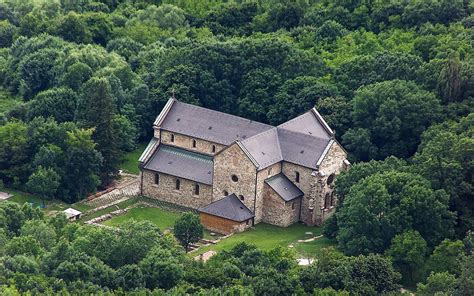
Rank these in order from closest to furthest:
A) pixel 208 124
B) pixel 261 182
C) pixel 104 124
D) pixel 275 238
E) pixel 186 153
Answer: pixel 275 238, pixel 261 182, pixel 208 124, pixel 186 153, pixel 104 124

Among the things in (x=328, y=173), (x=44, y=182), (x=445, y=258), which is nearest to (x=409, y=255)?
(x=445, y=258)

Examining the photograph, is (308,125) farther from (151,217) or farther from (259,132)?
(151,217)

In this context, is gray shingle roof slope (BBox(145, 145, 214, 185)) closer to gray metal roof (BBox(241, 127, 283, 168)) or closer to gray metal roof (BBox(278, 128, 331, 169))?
gray metal roof (BBox(241, 127, 283, 168))

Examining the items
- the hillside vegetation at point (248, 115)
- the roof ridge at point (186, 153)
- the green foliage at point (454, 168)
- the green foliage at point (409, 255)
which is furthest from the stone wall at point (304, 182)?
the green foliage at point (409, 255)

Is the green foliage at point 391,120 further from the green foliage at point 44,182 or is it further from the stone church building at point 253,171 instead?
the green foliage at point 44,182

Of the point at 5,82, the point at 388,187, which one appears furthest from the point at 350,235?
the point at 5,82

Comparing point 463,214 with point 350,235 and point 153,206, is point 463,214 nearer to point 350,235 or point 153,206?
point 350,235

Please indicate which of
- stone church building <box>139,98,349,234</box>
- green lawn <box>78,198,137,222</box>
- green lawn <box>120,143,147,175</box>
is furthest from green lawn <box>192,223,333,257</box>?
green lawn <box>120,143,147,175</box>
